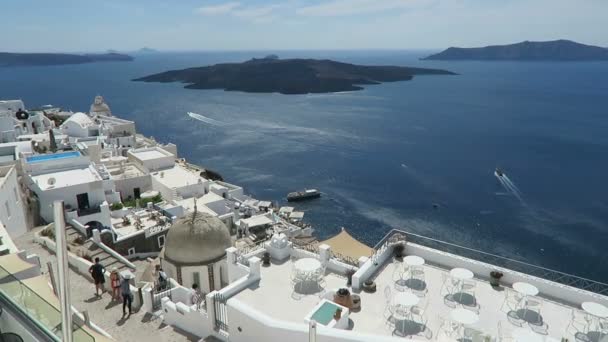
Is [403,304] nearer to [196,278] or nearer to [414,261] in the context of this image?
[414,261]

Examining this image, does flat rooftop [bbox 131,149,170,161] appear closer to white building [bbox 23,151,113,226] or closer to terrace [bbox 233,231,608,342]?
white building [bbox 23,151,113,226]

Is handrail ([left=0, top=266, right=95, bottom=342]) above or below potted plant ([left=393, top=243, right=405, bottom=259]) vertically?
above

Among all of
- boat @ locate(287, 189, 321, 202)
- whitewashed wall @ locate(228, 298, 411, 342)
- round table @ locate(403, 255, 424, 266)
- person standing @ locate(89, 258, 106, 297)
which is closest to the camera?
whitewashed wall @ locate(228, 298, 411, 342)

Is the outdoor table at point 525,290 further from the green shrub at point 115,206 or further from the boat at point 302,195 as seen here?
the boat at point 302,195

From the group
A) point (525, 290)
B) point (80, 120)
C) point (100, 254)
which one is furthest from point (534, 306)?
point (80, 120)

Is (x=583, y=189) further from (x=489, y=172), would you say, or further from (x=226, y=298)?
(x=226, y=298)

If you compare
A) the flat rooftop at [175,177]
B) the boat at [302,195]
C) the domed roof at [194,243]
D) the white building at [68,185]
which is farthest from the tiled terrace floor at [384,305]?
the boat at [302,195]

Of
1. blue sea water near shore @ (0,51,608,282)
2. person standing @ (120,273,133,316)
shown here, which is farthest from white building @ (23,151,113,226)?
blue sea water near shore @ (0,51,608,282)
